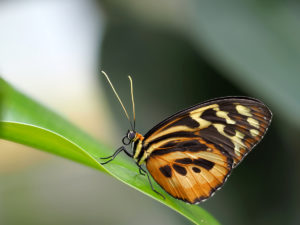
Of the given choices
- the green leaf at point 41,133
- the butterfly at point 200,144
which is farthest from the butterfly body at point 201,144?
the green leaf at point 41,133

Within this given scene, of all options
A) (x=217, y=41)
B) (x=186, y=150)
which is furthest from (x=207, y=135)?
(x=217, y=41)

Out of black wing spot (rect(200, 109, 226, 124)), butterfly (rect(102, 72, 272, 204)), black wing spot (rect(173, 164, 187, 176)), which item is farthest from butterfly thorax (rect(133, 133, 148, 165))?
black wing spot (rect(200, 109, 226, 124))

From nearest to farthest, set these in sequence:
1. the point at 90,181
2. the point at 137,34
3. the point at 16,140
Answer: the point at 16,140
the point at 137,34
the point at 90,181

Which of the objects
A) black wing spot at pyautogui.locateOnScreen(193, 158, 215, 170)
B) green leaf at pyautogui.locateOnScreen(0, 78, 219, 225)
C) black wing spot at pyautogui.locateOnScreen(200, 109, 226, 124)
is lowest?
black wing spot at pyautogui.locateOnScreen(193, 158, 215, 170)

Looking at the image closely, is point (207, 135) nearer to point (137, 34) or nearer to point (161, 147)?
point (161, 147)

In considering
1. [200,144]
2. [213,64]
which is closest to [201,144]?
[200,144]

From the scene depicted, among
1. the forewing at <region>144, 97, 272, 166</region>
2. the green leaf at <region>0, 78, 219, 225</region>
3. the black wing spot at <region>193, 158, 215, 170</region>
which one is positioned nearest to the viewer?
the green leaf at <region>0, 78, 219, 225</region>

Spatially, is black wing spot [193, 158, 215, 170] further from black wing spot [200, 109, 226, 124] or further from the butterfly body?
black wing spot [200, 109, 226, 124]

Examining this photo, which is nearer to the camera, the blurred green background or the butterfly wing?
the butterfly wing
